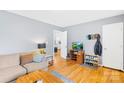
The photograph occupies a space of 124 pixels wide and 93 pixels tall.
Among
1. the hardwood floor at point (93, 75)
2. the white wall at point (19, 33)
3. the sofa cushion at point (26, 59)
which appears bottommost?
the hardwood floor at point (93, 75)

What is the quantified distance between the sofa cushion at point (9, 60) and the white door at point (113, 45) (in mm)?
3039

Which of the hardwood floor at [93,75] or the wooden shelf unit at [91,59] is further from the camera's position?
the wooden shelf unit at [91,59]

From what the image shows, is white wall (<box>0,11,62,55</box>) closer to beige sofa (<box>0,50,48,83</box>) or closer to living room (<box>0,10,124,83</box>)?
living room (<box>0,10,124,83</box>)

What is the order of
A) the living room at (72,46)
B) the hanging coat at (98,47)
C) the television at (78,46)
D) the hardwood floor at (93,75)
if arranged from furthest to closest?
the television at (78,46)
the hanging coat at (98,47)
the living room at (72,46)
the hardwood floor at (93,75)

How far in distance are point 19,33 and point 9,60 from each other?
1103 mm

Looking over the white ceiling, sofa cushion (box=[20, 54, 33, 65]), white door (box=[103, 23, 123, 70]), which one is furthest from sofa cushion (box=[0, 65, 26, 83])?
white door (box=[103, 23, 123, 70])

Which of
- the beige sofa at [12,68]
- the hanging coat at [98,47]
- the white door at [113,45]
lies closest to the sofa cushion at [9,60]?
the beige sofa at [12,68]

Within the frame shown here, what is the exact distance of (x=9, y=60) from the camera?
88.0 inches

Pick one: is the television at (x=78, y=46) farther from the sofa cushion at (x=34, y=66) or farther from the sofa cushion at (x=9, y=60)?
the sofa cushion at (x=9, y=60)

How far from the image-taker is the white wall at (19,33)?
2.56 metres
